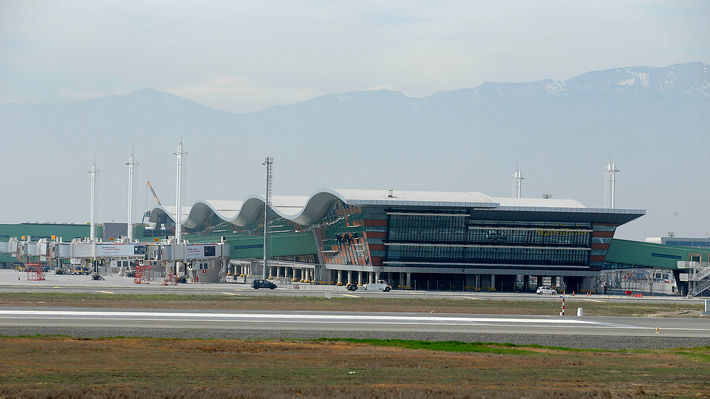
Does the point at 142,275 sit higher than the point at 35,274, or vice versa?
the point at 142,275

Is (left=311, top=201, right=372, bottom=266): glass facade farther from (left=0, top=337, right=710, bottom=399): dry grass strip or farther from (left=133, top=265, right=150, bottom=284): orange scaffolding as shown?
(left=0, top=337, right=710, bottom=399): dry grass strip

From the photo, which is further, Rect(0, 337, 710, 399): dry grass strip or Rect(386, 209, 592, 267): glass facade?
Rect(386, 209, 592, 267): glass facade

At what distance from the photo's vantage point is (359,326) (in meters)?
50.2

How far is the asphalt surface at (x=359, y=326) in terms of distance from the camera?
43.6 m

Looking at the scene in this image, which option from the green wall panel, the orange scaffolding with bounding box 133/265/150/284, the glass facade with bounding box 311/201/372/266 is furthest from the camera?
the green wall panel

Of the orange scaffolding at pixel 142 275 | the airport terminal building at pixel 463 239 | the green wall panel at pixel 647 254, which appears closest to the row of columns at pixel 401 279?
the airport terminal building at pixel 463 239

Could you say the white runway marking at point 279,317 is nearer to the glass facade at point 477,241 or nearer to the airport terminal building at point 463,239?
the airport terminal building at point 463,239

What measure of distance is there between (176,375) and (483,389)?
1024 cm

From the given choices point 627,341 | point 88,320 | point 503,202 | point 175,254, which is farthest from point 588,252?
point 88,320

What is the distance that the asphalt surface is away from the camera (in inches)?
1715

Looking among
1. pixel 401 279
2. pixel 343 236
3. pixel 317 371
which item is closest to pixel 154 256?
pixel 343 236

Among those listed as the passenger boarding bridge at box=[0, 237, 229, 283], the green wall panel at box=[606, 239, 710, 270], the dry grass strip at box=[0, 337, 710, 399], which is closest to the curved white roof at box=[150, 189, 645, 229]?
the green wall panel at box=[606, 239, 710, 270]

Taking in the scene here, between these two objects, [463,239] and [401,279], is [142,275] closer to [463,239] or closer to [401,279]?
[401,279]

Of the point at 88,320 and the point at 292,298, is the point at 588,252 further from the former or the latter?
the point at 88,320
